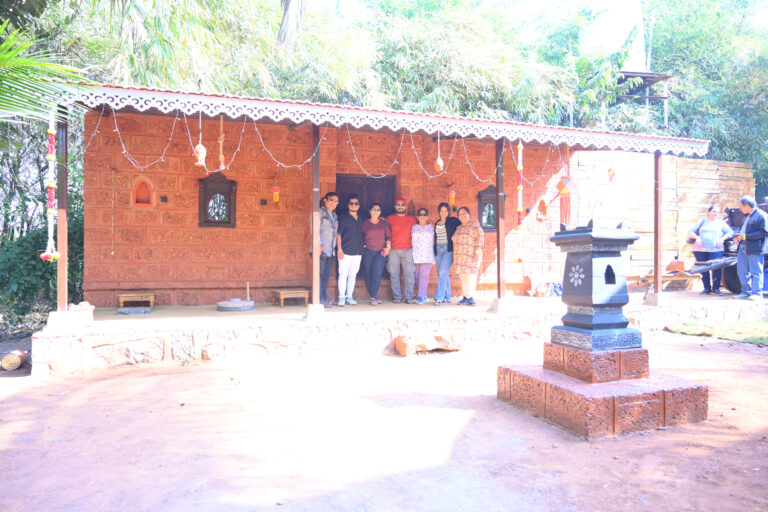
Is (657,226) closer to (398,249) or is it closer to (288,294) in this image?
(398,249)

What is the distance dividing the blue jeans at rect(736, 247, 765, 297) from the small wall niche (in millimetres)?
10032

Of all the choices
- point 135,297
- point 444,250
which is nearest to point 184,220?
point 135,297

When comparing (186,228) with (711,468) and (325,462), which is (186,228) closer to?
(325,462)

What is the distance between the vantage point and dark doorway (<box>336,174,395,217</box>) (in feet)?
29.9

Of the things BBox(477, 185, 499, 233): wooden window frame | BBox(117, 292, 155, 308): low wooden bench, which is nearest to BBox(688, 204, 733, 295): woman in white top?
BBox(477, 185, 499, 233): wooden window frame

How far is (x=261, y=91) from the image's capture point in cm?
1287

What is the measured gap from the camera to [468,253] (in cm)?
827

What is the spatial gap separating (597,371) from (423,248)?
4.77m

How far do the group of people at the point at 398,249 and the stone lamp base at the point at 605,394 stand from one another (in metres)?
4.03

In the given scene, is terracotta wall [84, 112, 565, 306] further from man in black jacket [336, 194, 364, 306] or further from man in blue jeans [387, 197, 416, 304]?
man in black jacket [336, 194, 364, 306]

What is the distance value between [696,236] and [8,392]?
11163mm

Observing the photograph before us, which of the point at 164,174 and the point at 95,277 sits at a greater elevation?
the point at 164,174

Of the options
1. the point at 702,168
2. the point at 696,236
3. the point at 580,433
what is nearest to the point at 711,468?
the point at 580,433

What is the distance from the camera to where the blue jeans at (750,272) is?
8883 mm
